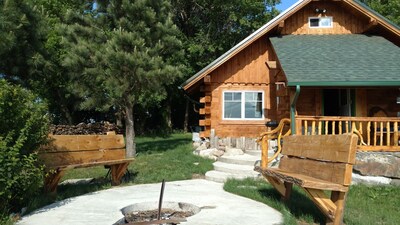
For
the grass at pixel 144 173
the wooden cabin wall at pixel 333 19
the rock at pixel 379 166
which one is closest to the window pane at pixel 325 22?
the wooden cabin wall at pixel 333 19

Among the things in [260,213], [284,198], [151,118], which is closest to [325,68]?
[284,198]

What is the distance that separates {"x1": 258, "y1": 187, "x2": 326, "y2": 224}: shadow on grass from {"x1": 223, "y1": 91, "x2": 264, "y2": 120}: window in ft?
25.2

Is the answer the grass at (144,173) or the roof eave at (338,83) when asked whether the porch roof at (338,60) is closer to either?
the roof eave at (338,83)

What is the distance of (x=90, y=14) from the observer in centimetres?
1631

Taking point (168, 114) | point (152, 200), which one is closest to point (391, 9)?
point (168, 114)

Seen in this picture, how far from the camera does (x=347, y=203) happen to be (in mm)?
7328

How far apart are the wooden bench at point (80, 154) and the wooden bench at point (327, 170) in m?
3.76

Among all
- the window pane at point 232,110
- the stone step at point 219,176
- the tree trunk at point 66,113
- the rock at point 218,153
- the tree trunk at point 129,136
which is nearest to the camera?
the stone step at point 219,176

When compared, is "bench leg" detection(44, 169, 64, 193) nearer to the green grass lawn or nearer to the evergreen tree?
the green grass lawn

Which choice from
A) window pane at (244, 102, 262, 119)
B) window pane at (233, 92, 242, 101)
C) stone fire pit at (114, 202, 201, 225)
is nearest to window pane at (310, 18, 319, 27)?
window pane at (244, 102, 262, 119)

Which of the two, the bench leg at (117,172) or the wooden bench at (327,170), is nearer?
the wooden bench at (327,170)

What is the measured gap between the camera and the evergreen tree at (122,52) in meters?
13.8

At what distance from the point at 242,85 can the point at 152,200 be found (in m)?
9.81

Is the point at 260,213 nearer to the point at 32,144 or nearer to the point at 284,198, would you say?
the point at 284,198
